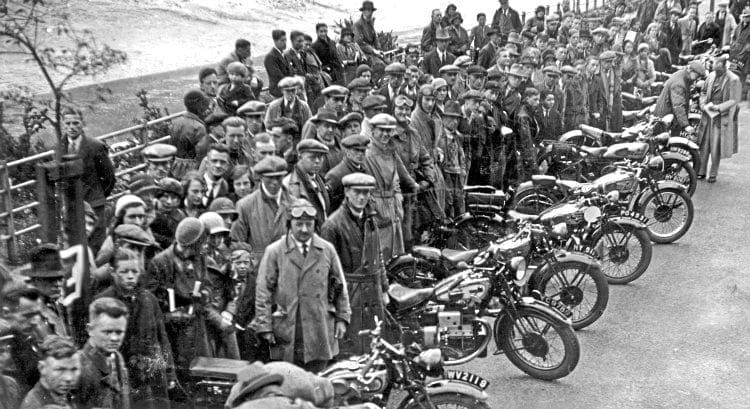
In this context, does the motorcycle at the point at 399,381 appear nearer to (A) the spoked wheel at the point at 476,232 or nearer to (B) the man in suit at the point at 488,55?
(A) the spoked wheel at the point at 476,232

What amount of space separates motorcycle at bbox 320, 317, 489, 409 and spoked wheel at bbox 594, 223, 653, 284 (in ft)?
13.7

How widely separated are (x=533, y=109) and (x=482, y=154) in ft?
3.80

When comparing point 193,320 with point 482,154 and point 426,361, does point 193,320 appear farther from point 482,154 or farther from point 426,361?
point 482,154

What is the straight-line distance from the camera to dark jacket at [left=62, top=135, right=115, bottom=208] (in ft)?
24.7

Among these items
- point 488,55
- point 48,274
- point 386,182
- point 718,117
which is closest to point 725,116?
A: point 718,117

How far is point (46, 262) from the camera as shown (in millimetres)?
5312

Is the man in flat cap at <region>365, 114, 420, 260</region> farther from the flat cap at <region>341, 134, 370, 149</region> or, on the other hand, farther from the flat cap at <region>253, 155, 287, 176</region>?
the flat cap at <region>253, 155, 287, 176</region>

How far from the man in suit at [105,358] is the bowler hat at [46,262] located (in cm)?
73

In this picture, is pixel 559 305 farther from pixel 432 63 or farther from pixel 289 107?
pixel 432 63

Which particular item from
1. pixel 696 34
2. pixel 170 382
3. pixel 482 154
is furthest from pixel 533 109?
pixel 696 34

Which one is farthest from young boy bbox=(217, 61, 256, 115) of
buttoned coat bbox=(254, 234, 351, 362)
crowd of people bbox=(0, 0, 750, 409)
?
buttoned coat bbox=(254, 234, 351, 362)

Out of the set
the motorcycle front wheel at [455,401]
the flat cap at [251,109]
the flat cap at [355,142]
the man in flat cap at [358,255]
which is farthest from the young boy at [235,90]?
the motorcycle front wheel at [455,401]

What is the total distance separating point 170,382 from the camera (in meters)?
5.47

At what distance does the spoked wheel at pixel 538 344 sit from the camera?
702 centimetres
